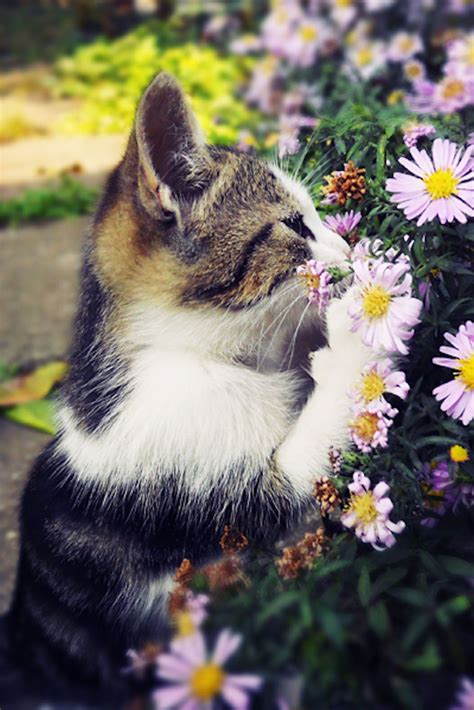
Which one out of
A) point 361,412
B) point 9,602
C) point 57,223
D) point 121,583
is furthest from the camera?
point 57,223

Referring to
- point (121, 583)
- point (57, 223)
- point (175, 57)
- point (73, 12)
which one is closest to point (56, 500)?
point (121, 583)

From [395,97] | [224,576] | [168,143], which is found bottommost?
[224,576]

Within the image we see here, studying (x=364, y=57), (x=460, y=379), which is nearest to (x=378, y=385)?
(x=460, y=379)

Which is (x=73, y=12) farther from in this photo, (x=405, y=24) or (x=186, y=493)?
(x=186, y=493)

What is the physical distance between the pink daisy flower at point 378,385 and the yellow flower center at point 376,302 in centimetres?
12

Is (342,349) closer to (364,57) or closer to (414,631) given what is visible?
(414,631)

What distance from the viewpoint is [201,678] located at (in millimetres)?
1176

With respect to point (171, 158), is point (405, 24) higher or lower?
higher

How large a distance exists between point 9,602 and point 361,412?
4.98 ft

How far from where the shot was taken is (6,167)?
20.6ft

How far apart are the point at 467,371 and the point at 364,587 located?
450 mm

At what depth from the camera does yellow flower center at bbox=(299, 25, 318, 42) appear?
5.29m

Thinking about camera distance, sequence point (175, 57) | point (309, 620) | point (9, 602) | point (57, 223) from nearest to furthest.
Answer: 1. point (309, 620)
2. point (9, 602)
3. point (57, 223)
4. point (175, 57)

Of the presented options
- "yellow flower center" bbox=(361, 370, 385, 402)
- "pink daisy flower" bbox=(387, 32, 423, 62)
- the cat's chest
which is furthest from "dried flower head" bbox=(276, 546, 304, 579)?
"pink daisy flower" bbox=(387, 32, 423, 62)
